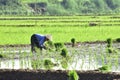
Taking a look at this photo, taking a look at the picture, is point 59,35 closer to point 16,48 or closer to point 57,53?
point 16,48

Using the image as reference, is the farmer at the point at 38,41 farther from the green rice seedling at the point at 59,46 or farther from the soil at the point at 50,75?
the soil at the point at 50,75

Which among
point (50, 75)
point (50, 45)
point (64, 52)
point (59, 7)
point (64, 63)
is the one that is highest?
point (50, 75)

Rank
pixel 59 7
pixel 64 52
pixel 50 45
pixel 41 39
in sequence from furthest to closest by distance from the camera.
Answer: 1. pixel 59 7
2. pixel 50 45
3. pixel 41 39
4. pixel 64 52

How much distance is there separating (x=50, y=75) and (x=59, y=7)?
99051 mm

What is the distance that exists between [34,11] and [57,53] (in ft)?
283

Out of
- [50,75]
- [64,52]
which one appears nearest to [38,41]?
[64,52]

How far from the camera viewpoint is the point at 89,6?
122m

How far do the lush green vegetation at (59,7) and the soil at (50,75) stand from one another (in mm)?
86269

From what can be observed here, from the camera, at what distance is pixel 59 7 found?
117375 millimetres

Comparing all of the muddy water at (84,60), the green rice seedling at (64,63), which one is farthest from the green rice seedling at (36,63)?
the green rice seedling at (64,63)

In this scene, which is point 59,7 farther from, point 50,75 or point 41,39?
point 50,75

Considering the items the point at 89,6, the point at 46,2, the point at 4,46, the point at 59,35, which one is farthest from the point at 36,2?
the point at 4,46

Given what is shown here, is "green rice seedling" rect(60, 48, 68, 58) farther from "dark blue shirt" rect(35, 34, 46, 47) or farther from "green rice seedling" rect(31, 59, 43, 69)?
"dark blue shirt" rect(35, 34, 46, 47)

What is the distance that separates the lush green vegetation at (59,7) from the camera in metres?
111
